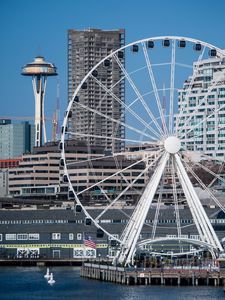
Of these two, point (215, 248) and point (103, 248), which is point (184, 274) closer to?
point (215, 248)

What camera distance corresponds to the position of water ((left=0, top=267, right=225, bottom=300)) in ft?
342

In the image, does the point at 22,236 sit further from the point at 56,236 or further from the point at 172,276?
the point at 172,276

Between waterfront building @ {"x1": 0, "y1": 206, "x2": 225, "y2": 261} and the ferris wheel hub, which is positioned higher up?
the ferris wheel hub

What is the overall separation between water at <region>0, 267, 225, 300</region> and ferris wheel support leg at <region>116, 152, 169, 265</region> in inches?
112

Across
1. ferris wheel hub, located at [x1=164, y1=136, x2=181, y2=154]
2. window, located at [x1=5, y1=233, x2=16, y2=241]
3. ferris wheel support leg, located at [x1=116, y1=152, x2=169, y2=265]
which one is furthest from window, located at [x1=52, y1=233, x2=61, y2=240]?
ferris wheel hub, located at [x1=164, y1=136, x2=181, y2=154]

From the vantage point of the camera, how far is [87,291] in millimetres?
108688

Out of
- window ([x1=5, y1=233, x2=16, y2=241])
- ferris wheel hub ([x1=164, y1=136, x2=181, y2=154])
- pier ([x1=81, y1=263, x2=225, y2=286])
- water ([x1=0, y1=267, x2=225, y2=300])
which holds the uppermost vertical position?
ferris wheel hub ([x1=164, y1=136, x2=181, y2=154])

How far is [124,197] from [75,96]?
269 ft

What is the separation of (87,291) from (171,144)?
12.4m

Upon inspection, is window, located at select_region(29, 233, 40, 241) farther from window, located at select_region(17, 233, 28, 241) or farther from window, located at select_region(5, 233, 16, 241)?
window, located at select_region(5, 233, 16, 241)

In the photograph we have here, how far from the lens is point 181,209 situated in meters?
151

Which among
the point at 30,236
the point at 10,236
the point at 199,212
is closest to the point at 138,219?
the point at 199,212

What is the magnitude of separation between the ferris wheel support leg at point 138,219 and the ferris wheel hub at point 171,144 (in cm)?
44

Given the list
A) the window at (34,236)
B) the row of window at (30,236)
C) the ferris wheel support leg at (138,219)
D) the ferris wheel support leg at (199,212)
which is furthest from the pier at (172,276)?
the window at (34,236)
